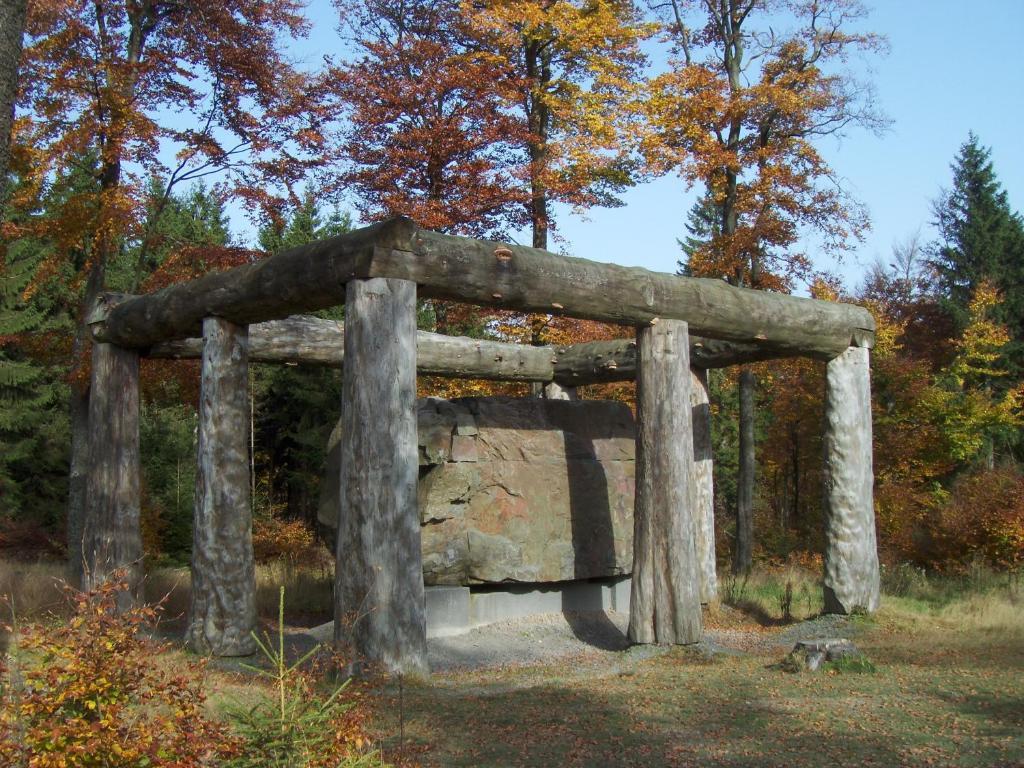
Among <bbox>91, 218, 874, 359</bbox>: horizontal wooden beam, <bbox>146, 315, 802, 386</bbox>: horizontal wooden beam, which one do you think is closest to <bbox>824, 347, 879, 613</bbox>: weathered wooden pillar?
<bbox>91, 218, 874, 359</bbox>: horizontal wooden beam

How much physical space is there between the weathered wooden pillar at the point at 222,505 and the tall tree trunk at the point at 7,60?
4.28 metres

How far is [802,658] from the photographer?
753 centimetres

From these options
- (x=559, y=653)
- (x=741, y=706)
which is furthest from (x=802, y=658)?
(x=559, y=653)

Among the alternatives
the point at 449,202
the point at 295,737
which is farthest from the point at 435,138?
the point at 295,737

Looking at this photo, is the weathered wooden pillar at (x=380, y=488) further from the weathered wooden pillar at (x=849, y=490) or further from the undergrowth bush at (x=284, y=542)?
the undergrowth bush at (x=284, y=542)

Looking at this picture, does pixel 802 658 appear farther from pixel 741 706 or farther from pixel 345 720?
pixel 345 720

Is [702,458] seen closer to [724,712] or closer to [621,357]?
[621,357]

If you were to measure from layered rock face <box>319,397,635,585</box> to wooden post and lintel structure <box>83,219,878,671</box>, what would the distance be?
903 millimetres

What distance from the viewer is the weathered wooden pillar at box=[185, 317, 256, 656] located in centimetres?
871

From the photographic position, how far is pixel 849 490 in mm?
10492

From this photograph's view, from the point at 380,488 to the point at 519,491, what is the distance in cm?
388

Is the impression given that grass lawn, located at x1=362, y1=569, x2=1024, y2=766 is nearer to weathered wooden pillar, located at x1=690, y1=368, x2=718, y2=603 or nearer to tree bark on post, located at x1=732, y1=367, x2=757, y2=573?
weathered wooden pillar, located at x1=690, y1=368, x2=718, y2=603

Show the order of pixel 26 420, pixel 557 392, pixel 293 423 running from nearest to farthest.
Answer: pixel 557 392 → pixel 26 420 → pixel 293 423

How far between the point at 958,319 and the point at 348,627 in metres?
22.7
